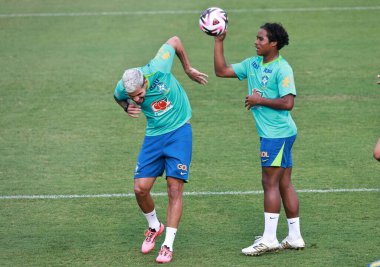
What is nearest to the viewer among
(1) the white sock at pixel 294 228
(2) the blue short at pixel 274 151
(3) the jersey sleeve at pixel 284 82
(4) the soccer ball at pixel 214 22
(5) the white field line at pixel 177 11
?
(3) the jersey sleeve at pixel 284 82

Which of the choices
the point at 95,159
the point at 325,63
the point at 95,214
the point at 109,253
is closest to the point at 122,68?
the point at 325,63

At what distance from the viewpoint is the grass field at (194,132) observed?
32.3 feet

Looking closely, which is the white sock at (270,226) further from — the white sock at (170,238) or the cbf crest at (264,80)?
the cbf crest at (264,80)

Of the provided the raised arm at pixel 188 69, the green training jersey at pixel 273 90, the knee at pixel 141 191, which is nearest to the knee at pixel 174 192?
the knee at pixel 141 191

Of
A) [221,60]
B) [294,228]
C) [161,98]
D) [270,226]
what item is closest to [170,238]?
[270,226]

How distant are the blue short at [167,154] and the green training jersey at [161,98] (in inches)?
2.8

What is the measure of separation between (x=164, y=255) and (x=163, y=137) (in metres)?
1.17

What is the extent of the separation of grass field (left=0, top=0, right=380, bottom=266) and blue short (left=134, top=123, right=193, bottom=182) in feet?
2.69

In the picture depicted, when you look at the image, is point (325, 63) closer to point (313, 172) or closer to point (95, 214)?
point (313, 172)

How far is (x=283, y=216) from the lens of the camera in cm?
1064

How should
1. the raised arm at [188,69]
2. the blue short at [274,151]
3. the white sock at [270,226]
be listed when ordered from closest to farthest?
the blue short at [274,151] → the white sock at [270,226] → the raised arm at [188,69]

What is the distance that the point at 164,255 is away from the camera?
30.3 feet

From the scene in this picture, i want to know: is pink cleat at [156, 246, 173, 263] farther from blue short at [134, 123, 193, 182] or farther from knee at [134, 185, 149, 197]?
blue short at [134, 123, 193, 182]

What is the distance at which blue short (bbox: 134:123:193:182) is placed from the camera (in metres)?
9.41
